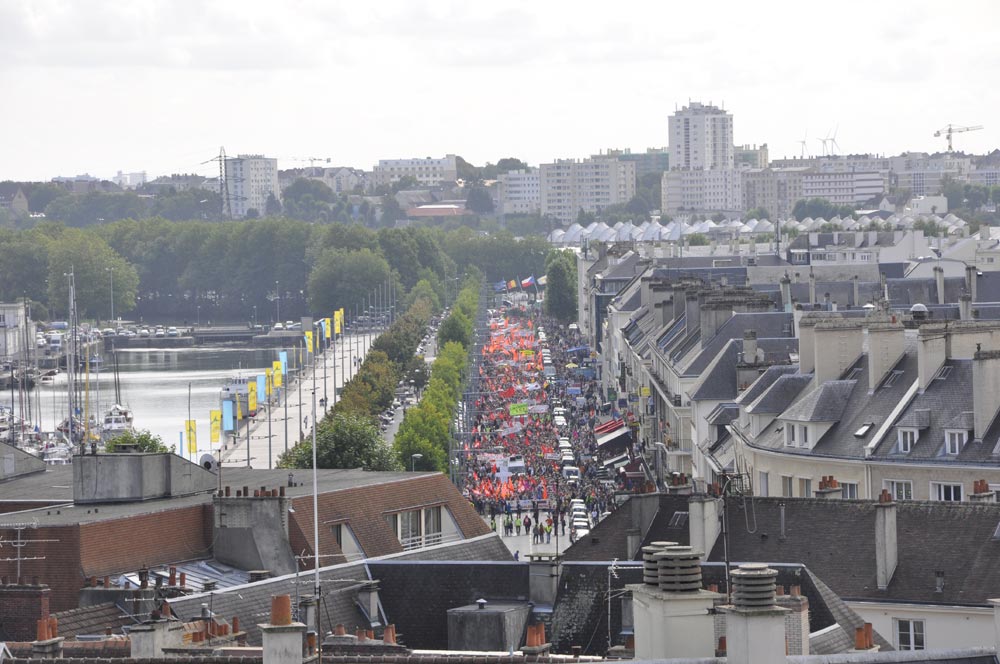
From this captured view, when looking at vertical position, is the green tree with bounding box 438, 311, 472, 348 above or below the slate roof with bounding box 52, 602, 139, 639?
below

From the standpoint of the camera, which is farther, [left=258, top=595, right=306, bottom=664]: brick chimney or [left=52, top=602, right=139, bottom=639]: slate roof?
[left=52, top=602, right=139, bottom=639]: slate roof

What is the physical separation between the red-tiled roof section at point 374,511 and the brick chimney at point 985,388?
9.22 m

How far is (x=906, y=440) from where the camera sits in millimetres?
44406

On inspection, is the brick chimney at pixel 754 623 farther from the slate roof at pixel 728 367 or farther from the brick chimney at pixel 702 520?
the slate roof at pixel 728 367

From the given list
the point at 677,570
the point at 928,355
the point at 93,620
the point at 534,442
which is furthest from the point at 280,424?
the point at 677,570

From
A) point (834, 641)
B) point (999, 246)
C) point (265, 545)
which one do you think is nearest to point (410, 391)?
point (999, 246)

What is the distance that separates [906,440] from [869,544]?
33.2 ft

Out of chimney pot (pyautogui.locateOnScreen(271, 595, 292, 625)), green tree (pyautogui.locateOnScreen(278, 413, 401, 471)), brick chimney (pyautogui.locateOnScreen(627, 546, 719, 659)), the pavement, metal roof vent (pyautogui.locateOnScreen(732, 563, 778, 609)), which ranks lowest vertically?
the pavement

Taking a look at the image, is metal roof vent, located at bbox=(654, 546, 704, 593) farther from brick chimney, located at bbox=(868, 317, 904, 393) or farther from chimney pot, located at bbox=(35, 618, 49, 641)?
brick chimney, located at bbox=(868, 317, 904, 393)

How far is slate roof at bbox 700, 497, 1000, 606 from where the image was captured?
110 feet

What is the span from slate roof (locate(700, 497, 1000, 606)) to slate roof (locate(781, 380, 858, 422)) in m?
11.4

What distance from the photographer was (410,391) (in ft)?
468

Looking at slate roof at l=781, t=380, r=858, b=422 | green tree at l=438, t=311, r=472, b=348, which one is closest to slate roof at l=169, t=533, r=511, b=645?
slate roof at l=781, t=380, r=858, b=422

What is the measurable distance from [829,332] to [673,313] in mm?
37946
